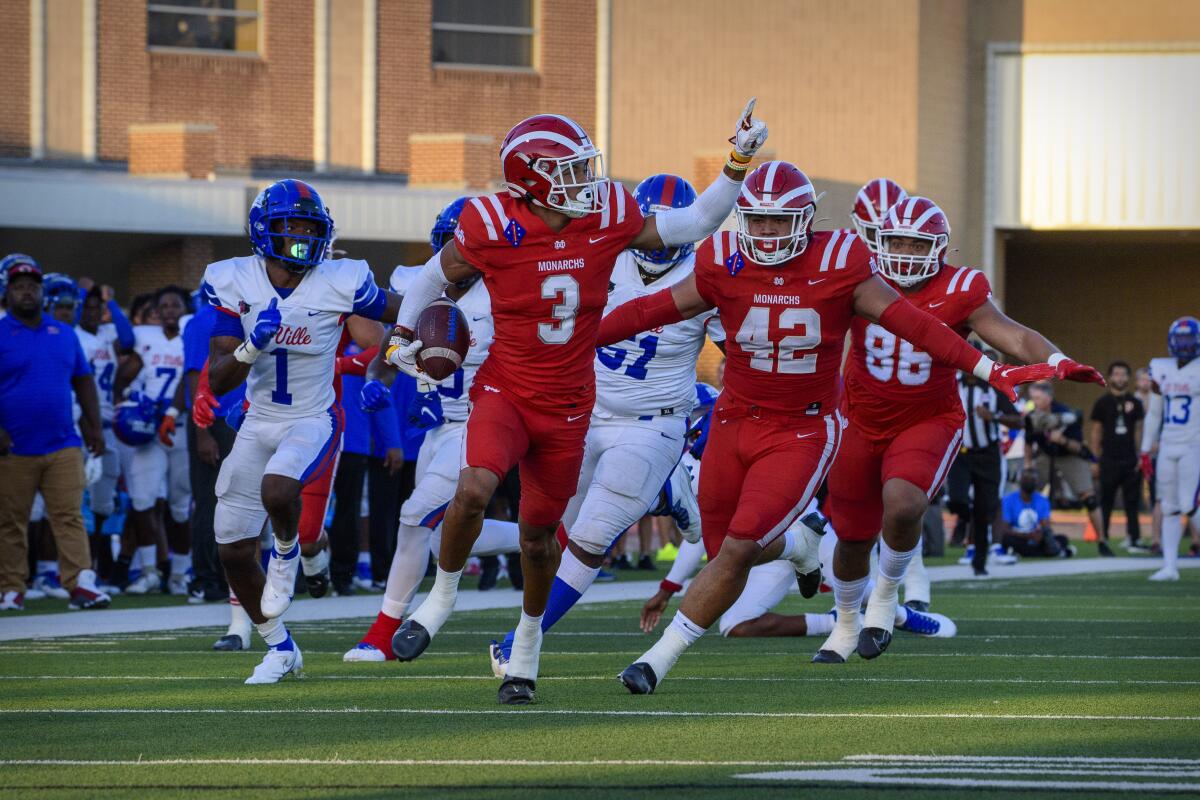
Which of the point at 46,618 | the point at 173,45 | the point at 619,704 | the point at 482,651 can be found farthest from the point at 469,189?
the point at 619,704

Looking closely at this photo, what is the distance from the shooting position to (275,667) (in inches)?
296

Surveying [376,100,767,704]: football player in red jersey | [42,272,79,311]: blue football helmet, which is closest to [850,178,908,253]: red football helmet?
[376,100,767,704]: football player in red jersey

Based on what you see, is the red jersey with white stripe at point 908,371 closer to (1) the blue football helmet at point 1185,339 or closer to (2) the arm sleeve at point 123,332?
Result: (2) the arm sleeve at point 123,332

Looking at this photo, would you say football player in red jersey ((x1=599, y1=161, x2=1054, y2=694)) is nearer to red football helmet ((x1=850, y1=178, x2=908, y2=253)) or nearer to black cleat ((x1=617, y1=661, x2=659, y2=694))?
Answer: black cleat ((x1=617, y1=661, x2=659, y2=694))

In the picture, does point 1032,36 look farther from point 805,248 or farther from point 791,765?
point 791,765

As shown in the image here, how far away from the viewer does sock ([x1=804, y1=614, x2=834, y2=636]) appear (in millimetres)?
9812

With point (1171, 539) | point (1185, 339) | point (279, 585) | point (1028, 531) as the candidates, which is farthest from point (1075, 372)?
point (1028, 531)

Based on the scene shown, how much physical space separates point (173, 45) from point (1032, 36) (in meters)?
14.4

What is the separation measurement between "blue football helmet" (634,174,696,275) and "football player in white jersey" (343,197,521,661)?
0.81 m

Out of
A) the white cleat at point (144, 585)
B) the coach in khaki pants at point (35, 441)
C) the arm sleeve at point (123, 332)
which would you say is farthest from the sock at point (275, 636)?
the arm sleeve at point (123, 332)

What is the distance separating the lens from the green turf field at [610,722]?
4973 millimetres

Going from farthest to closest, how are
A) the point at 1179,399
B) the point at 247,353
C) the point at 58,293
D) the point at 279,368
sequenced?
the point at 1179,399
the point at 58,293
the point at 279,368
the point at 247,353

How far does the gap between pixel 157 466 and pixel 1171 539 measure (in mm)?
8214

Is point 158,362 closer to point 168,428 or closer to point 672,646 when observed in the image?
point 168,428
